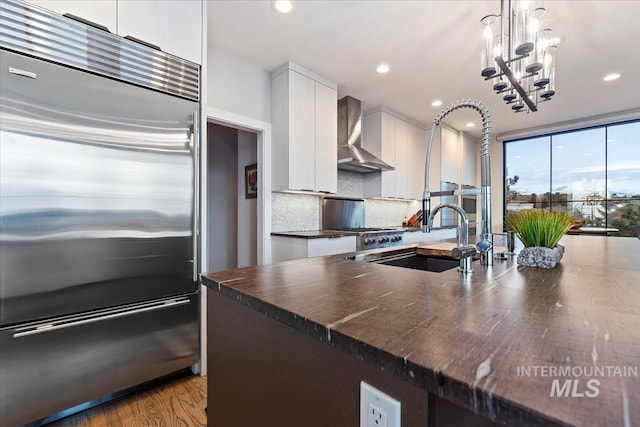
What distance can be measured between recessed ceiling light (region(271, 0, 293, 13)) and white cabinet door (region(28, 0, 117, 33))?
1044 millimetres

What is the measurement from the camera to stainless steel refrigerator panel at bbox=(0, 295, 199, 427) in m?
1.44

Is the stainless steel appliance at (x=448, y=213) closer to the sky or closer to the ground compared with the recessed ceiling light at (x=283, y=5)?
closer to the ground

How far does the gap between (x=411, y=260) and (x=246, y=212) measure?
252cm

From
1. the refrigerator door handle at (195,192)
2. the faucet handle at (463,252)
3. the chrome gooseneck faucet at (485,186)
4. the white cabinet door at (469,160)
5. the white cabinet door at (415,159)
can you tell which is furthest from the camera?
the white cabinet door at (469,160)

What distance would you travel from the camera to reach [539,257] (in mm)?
1276

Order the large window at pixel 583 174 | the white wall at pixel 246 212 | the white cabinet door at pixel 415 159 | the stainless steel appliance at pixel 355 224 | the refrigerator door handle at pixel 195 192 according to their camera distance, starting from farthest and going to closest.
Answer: the white cabinet door at pixel 415 159 → the large window at pixel 583 174 → the white wall at pixel 246 212 → the stainless steel appliance at pixel 355 224 → the refrigerator door handle at pixel 195 192

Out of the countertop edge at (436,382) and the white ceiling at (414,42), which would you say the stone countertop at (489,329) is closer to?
the countertop edge at (436,382)

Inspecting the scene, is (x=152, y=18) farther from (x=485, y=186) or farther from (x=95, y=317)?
(x=485, y=186)

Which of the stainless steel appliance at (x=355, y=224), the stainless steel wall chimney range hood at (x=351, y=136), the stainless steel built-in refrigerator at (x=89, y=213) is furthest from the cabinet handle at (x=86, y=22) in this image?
the stainless steel appliance at (x=355, y=224)

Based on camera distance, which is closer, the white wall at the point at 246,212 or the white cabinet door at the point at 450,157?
the white wall at the point at 246,212

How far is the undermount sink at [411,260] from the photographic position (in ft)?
5.44

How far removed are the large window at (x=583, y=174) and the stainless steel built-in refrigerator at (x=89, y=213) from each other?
618cm

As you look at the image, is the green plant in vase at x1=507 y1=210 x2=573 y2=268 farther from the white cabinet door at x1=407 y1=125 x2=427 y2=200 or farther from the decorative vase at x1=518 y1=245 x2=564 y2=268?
the white cabinet door at x1=407 y1=125 x2=427 y2=200

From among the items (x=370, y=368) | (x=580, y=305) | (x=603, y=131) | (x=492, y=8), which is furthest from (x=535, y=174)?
(x=370, y=368)
